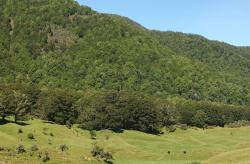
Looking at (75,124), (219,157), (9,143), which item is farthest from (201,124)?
(219,157)

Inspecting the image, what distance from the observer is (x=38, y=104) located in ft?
518

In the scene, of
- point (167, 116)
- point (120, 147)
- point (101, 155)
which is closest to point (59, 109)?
point (120, 147)

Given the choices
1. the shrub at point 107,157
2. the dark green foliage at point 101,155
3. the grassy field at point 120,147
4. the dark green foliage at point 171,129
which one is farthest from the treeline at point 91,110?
the shrub at point 107,157

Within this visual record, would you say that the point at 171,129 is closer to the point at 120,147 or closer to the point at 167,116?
the point at 167,116

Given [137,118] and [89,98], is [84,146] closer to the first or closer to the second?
[137,118]

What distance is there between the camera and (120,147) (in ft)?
350

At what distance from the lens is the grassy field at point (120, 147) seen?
71.7 meters

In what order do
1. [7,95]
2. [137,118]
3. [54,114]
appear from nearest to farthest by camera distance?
[7,95], [54,114], [137,118]

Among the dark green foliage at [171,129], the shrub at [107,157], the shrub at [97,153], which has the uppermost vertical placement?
the shrub at [97,153]

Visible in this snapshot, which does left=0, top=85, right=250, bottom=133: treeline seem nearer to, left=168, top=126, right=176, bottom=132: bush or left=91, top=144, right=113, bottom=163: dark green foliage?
left=168, top=126, right=176, bottom=132: bush

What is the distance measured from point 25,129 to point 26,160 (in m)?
40.1

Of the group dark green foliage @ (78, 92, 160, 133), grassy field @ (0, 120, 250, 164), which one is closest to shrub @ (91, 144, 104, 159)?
grassy field @ (0, 120, 250, 164)

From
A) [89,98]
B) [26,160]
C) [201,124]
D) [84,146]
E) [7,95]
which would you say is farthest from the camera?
[201,124]

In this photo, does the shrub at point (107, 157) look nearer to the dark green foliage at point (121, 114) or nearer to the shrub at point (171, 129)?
the dark green foliage at point (121, 114)
